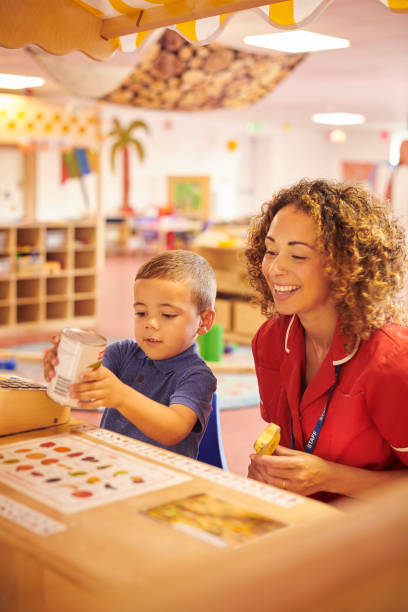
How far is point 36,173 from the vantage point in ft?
27.3

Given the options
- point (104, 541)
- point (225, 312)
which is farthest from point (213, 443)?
point (225, 312)

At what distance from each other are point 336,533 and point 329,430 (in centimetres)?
115

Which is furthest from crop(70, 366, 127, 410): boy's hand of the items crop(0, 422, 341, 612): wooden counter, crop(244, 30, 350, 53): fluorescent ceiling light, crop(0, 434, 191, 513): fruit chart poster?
crop(244, 30, 350, 53): fluorescent ceiling light

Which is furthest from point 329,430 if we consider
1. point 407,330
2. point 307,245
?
point 307,245

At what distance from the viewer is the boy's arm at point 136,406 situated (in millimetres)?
1448

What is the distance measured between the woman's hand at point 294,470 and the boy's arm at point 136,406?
212 millimetres

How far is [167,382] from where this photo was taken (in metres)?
2.07

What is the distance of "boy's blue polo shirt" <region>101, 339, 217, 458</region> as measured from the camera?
6.34 feet

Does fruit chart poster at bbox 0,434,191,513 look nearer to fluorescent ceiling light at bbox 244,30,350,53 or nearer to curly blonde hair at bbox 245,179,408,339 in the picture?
curly blonde hair at bbox 245,179,408,339

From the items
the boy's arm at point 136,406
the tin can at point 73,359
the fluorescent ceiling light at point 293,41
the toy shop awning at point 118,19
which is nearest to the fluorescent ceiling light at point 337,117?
the fluorescent ceiling light at point 293,41

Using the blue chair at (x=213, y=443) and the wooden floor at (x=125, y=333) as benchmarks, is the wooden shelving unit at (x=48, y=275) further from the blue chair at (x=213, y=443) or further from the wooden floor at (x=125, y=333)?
the blue chair at (x=213, y=443)

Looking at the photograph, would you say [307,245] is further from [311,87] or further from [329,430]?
[311,87]

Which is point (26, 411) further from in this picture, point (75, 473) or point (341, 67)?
point (341, 67)

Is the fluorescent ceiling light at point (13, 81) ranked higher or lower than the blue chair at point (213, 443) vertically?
higher
